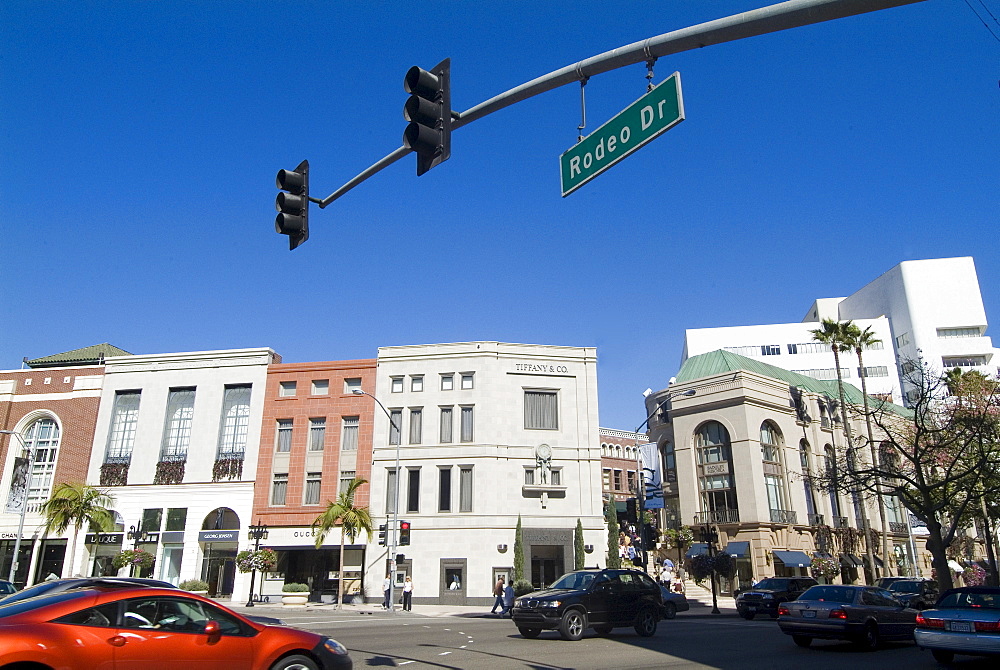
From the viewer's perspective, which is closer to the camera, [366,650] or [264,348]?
[366,650]

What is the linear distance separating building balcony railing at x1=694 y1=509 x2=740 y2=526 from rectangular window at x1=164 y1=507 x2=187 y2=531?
104 feet

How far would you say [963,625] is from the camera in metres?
11.6

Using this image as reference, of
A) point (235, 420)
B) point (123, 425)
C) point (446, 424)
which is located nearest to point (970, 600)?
point (446, 424)

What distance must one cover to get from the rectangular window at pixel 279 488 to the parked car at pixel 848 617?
31.1 meters

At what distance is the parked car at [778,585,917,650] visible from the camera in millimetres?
14422

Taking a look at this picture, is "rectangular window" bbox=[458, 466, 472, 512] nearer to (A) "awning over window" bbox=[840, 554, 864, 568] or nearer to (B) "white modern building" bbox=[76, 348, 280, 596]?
(B) "white modern building" bbox=[76, 348, 280, 596]

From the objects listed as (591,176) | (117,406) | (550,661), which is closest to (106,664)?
(591,176)

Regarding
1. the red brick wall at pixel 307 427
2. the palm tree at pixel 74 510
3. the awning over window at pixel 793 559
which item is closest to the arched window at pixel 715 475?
the awning over window at pixel 793 559

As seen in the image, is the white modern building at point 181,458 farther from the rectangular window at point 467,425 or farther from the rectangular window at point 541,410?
the rectangular window at point 541,410

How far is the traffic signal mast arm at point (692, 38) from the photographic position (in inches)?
229

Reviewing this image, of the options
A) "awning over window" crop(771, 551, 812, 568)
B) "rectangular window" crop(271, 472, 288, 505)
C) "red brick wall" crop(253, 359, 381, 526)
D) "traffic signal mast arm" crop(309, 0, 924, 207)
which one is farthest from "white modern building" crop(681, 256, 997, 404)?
"traffic signal mast arm" crop(309, 0, 924, 207)

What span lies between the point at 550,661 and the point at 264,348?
3498 centimetres

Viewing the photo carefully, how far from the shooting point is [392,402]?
136 ft

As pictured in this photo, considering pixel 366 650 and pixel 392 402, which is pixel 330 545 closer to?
pixel 392 402
